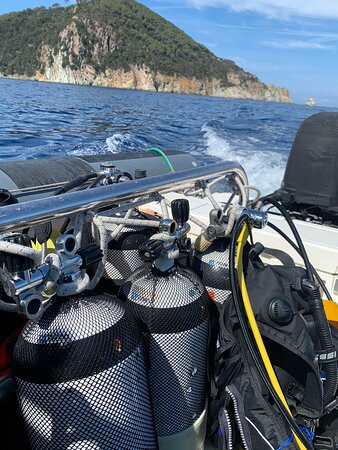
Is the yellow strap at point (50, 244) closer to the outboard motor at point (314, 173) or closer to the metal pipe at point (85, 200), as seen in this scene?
the metal pipe at point (85, 200)

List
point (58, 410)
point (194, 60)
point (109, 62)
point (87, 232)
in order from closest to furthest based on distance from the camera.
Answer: point (58, 410) → point (87, 232) → point (109, 62) → point (194, 60)

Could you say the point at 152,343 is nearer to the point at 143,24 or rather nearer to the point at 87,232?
the point at 87,232

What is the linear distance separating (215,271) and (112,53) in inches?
3313

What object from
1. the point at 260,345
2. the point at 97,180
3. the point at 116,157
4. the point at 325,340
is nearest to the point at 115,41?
the point at 116,157

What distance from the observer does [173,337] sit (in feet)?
3.75

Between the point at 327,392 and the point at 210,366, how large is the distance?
0.35m

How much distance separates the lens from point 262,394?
111 centimetres

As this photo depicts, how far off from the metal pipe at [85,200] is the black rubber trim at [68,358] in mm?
266

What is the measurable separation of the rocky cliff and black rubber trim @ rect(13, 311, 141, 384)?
7697 centimetres

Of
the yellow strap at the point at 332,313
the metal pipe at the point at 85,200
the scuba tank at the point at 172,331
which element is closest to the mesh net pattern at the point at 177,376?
the scuba tank at the point at 172,331

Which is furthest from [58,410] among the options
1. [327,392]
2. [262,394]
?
[327,392]

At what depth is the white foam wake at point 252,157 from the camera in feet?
20.7

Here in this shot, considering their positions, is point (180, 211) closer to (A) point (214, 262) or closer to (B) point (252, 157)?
(A) point (214, 262)

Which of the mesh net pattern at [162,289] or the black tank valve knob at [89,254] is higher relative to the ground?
the black tank valve knob at [89,254]
